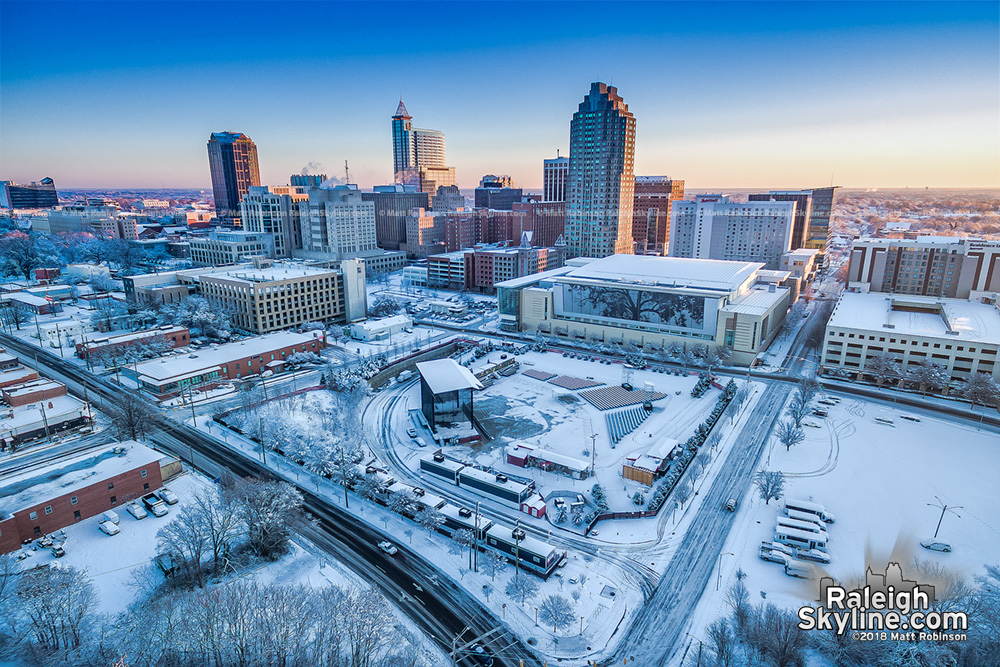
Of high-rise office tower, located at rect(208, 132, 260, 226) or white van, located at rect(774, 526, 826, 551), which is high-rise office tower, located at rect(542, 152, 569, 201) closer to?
high-rise office tower, located at rect(208, 132, 260, 226)

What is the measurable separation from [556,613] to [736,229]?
10642 centimetres

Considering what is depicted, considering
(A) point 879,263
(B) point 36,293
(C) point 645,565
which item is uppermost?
(A) point 879,263

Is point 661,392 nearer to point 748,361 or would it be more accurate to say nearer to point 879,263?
point 748,361

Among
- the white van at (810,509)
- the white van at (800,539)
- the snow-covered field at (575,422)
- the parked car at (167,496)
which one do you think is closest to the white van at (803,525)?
the white van at (800,539)

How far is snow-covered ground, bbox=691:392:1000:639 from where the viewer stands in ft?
90.0

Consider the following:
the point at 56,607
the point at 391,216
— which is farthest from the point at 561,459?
the point at 391,216

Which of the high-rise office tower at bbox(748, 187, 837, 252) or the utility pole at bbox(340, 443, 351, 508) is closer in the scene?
the utility pole at bbox(340, 443, 351, 508)

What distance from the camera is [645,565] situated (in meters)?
28.4

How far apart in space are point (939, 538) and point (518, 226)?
11989cm

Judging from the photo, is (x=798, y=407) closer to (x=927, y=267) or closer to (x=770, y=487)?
(x=770, y=487)

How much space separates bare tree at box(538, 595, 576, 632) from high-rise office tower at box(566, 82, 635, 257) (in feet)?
300

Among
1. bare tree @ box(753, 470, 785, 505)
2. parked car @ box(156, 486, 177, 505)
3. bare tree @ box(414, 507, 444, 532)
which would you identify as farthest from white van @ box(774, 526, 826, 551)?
parked car @ box(156, 486, 177, 505)

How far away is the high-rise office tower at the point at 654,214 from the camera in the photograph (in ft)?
468

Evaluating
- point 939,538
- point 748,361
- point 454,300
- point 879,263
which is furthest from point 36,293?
point 879,263
